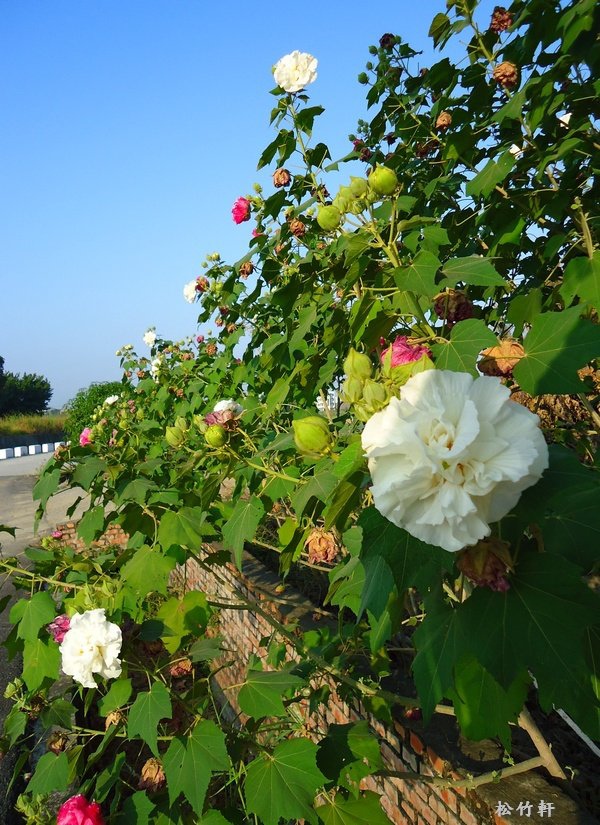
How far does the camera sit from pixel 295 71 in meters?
1.77

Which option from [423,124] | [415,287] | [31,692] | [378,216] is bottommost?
[31,692]

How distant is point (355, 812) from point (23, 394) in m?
28.6

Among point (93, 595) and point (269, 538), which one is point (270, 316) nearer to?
point (93, 595)

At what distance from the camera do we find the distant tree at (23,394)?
2653 centimetres

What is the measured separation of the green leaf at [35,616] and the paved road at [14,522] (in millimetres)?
101

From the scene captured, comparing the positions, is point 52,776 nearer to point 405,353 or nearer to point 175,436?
point 175,436

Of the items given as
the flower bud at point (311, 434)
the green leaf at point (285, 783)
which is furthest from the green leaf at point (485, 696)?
the green leaf at point (285, 783)

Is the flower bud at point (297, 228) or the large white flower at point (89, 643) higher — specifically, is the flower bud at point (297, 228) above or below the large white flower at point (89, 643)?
above

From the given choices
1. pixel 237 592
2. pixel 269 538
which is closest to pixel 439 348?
pixel 237 592

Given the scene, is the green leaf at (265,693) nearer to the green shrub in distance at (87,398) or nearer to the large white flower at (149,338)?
the large white flower at (149,338)

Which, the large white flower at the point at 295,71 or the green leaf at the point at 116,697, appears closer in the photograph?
the green leaf at the point at 116,697

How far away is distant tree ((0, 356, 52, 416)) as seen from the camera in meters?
26.5

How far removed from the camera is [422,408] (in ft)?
2.04

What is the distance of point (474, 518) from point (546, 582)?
0.14 m
